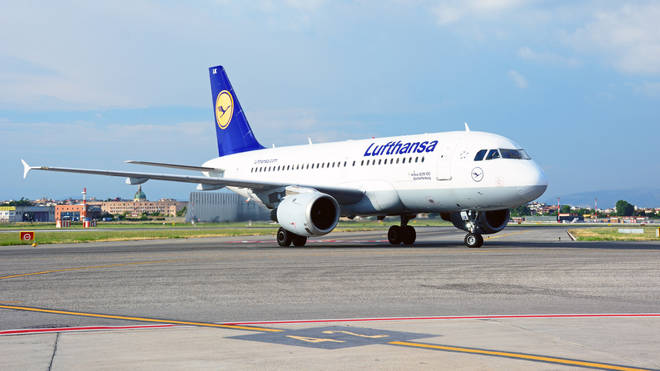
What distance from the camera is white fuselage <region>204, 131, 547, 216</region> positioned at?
2506 centimetres

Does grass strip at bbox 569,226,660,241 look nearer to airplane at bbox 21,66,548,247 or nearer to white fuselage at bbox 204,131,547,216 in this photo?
Result: airplane at bbox 21,66,548,247

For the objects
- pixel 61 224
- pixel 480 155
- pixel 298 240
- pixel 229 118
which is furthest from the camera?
pixel 61 224

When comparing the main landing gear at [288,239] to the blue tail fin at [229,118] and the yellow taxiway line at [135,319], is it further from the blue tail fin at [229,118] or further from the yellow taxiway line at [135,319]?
the yellow taxiway line at [135,319]

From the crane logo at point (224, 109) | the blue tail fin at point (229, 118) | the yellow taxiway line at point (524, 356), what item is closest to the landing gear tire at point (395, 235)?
the blue tail fin at point (229, 118)

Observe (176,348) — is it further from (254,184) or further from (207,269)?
(254,184)

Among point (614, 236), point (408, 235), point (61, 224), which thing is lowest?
point (614, 236)

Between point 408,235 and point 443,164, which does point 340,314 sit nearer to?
point 443,164

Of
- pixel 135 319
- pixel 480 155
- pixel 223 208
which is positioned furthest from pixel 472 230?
pixel 223 208

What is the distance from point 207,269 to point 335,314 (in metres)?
8.53

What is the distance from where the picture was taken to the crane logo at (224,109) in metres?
38.7

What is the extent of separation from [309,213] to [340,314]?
657 inches

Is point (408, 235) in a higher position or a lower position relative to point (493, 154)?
lower

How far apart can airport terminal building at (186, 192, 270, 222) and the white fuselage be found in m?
15.2

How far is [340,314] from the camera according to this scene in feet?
33.4
